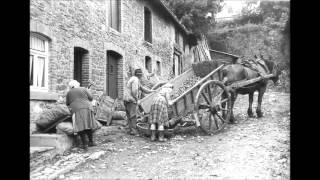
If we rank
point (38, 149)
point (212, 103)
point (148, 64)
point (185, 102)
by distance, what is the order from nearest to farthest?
point (38, 149) → point (185, 102) → point (212, 103) → point (148, 64)

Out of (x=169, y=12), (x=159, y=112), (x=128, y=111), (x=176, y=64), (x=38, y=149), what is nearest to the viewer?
(x=38, y=149)

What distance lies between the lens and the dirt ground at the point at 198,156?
541 centimetres

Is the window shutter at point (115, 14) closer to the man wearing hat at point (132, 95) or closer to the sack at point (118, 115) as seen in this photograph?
the sack at point (118, 115)

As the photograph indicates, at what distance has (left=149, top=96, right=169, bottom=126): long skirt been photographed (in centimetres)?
750

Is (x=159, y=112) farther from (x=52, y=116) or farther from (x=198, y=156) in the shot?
(x=52, y=116)

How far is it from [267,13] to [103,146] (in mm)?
23941

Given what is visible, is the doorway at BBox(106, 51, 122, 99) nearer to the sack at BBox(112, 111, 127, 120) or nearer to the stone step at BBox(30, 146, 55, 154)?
the sack at BBox(112, 111, 127, 120)

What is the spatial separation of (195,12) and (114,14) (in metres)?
11.6

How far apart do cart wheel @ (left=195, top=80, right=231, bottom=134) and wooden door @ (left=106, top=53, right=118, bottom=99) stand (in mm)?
3999

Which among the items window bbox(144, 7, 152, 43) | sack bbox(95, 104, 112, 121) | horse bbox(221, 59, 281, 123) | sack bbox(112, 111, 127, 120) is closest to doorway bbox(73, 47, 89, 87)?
sack bbox(95, 104, 112, 121)

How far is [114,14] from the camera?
454 inches

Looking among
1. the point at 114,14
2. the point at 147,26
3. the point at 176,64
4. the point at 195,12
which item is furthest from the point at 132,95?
the point at 195,12

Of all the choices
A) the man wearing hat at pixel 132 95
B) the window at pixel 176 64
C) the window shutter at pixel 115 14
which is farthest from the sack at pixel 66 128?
the window at pixel 176 64
